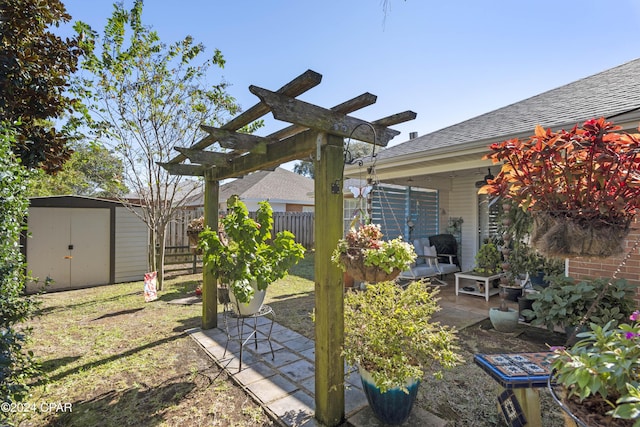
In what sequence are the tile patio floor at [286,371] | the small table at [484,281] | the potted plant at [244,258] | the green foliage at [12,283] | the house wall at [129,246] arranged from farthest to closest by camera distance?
the house wall at [129,246]
the small table at [484,281]
the potted plant at [244,258]
the tile patio floor at [286,371]
the green foliage at [12,283]

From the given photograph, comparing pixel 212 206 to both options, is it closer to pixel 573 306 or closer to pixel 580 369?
pixel 580 369

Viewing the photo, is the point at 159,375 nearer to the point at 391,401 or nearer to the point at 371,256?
the point at 391,401

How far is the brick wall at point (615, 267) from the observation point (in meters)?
3.34

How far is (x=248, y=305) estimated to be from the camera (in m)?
3.24

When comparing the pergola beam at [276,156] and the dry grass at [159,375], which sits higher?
the pergola beam at [276,156]

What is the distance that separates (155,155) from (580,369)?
A: 6.88m

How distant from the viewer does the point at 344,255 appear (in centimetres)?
206

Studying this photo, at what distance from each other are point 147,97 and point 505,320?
6988 millimetres

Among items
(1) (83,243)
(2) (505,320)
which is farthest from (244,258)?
(1) (83,243)

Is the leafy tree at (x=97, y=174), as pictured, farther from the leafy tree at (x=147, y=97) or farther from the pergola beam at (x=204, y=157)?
the pergola beam at (x=204, y=157)

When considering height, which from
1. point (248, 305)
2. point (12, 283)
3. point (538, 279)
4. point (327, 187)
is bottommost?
point (538, 279)

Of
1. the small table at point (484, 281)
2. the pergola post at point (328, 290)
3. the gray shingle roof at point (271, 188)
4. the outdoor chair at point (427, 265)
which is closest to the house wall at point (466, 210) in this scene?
the outdoor chair at point (427, 265)

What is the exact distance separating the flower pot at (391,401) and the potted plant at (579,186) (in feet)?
4.24

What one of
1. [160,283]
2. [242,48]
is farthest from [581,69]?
[160,283]
